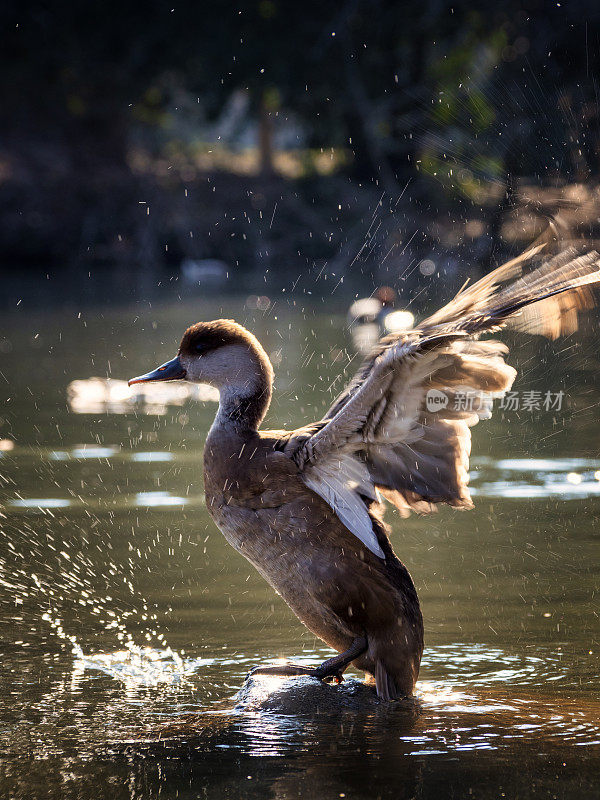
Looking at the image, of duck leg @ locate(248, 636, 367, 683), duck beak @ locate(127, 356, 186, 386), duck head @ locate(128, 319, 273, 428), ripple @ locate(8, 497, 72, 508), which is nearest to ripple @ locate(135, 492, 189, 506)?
ripple @ locate(8, 497, 72, 508)

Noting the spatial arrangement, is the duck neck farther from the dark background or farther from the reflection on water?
the dark background

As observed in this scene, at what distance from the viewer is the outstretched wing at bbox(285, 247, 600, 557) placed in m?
4.03

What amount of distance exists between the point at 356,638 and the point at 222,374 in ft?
3.96

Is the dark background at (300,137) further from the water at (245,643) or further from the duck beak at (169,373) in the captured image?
the duck beak at (169,373)

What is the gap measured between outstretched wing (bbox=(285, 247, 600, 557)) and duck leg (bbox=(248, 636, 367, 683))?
397 millimetres

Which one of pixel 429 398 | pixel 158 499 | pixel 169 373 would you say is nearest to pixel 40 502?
pixel 158 499

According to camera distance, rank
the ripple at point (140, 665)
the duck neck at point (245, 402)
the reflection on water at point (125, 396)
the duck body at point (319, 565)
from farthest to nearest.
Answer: the reflection on water at point (125, 396) → the duck neck at point (245, 402) → the ripple at point (140, 665) → the duck body at point (319, 565)

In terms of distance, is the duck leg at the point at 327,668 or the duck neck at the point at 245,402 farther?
the duck neck at the point at 245,402

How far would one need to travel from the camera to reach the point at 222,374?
16.6ft

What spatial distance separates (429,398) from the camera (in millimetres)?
4293

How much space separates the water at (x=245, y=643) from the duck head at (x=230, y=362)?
3.40 ft

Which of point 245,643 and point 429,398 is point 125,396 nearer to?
point 245,643

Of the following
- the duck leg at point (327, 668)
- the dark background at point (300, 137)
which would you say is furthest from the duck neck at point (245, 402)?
the dark background at point (300, 137)

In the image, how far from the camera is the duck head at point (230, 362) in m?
4.99
